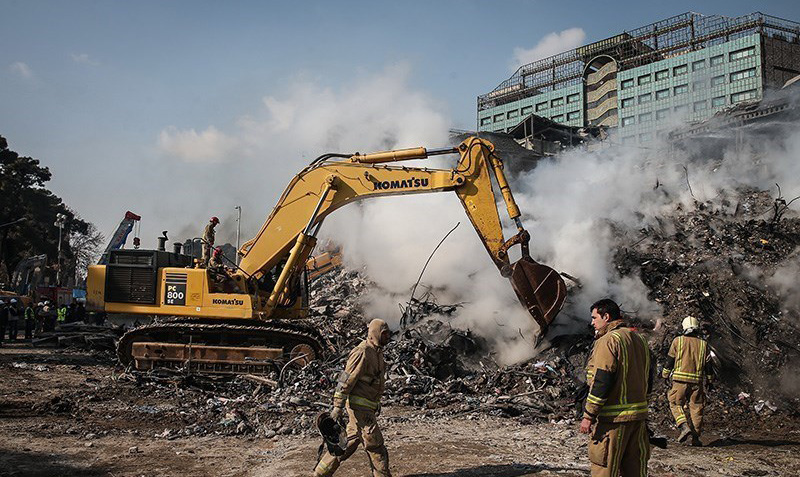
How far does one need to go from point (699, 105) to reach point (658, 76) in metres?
5.04

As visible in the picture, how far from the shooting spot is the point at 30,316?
19.3 m

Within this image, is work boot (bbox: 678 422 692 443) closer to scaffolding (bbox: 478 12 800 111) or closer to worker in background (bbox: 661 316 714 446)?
worker in background (bbox: 661 316 714 446)

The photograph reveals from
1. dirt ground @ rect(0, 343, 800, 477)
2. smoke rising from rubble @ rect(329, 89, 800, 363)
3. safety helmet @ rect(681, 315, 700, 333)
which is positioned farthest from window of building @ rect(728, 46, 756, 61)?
safety helmet @ rect(681, 315, 700, 333)

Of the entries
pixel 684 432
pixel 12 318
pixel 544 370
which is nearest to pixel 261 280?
pixel 544 370

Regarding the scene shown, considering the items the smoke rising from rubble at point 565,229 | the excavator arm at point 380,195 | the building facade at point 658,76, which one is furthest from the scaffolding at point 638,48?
the excavator arm at point 380,195

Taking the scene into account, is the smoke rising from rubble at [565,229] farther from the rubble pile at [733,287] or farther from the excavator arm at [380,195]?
the excavator arm at [380,195]

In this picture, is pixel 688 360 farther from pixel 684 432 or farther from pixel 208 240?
pixel 208 240

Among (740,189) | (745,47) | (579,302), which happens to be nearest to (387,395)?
(579,302)

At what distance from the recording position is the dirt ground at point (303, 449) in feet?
19.2

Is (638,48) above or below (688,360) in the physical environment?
above

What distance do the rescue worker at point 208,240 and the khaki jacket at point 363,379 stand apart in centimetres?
668

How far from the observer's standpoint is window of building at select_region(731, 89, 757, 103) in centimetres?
4184

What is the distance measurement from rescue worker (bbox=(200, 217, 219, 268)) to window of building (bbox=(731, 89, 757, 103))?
4189 centimetres

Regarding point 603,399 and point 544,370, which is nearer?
point 603,399
